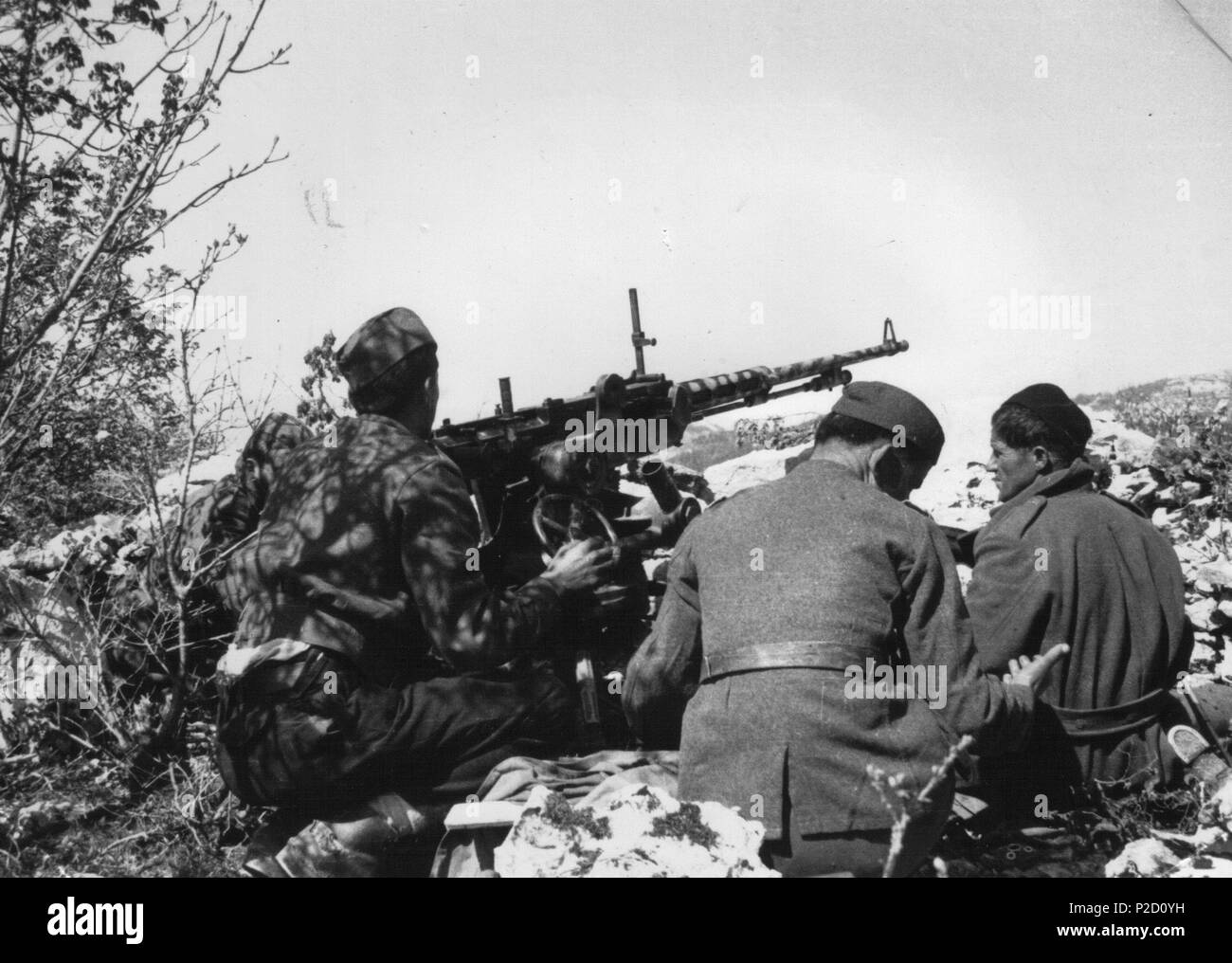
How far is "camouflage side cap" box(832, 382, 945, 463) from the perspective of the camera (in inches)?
133

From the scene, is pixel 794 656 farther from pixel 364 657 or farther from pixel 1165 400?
pixel 1165 400

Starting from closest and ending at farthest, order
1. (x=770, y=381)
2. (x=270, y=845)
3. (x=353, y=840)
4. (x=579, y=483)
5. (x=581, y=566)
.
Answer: (x=353, y=840), (x=270, y=845), (x=581, y=566), (x=579, y=483), (x=770, y=381)

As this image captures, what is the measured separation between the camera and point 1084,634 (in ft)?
12.9

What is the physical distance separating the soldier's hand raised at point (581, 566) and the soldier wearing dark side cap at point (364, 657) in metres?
0.21

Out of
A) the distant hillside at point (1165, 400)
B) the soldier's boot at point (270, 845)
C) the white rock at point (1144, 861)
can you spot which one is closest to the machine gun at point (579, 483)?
the soldier's boot at point (270, 845)

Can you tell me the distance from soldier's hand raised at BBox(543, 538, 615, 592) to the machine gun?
10cm

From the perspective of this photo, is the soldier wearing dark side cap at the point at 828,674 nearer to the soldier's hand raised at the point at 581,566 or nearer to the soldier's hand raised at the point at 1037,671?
the soldier's hand raised at the point at 1037,671

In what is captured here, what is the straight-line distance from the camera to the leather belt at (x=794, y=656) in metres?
2.95

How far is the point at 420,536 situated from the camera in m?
3.69

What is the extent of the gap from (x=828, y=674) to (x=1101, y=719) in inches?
62.8

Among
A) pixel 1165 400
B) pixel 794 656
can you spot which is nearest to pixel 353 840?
pixel 794 656
